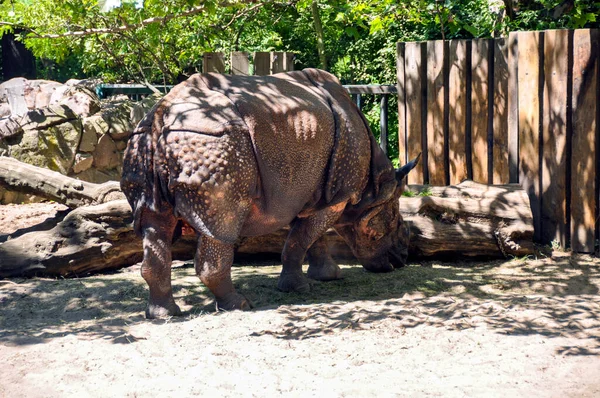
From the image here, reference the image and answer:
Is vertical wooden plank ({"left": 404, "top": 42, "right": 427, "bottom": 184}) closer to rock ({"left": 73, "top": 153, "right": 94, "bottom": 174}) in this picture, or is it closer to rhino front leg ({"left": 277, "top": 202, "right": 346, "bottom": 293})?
rhino front leg ({"left": 277, "top": 202, "right": 346, "bottom": 293})

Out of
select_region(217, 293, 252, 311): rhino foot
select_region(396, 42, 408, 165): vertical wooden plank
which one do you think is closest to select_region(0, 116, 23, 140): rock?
select_region(396, 42, 408, 165): vertical wooden plank

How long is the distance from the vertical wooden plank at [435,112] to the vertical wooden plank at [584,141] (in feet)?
5.18

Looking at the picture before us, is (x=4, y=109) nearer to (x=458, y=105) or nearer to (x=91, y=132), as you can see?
(x=91, y=132)

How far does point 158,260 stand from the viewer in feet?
20.5

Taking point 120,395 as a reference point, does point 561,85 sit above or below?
above

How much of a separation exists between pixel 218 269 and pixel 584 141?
13.9ft

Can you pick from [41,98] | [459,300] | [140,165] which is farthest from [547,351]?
[41,98]

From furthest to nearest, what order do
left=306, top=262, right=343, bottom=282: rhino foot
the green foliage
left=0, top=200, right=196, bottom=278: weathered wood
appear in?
the green foliage, left=306, top=262, right=343, bottom=282: rhino foot, left=0, top=200, right=196, bottom=278: weathered wood

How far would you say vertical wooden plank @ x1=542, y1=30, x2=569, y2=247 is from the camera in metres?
8.23

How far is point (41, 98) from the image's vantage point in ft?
50.7

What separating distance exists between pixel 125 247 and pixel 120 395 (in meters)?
3.44

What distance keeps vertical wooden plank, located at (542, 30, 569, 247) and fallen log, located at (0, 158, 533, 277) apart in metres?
0.36

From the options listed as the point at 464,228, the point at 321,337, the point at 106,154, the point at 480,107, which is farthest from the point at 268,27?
the point at 321,337

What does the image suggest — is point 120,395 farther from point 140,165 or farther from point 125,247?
point 125,247
